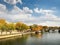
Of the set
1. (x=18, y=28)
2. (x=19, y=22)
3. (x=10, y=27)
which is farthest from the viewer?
(x=19, y=22)

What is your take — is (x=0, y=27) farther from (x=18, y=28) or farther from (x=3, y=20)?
(x=18, y=28)

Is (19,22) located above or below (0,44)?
above

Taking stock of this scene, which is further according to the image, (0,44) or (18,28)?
(18,28)

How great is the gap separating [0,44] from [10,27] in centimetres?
2527

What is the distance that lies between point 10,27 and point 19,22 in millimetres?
24924

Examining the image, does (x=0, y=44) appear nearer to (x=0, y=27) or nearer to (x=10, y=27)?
(x=0, y=27)

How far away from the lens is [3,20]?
5362cm

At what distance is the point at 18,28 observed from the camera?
222 ft

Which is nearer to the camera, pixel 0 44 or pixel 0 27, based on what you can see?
pixel 0 44

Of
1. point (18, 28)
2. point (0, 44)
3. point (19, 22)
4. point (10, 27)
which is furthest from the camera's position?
point (19, 22)

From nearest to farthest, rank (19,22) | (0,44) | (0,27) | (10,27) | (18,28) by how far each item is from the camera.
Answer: (0,44), (0,27), (10,27), (18,28), (19,22)

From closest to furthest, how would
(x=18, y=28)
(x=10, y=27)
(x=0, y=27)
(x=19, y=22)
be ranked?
(x=0, y=27) → (x=10, y=27) → (x=18, y=28) → (x=19, y=22)

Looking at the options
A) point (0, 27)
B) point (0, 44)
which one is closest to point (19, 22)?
point (0, 27)

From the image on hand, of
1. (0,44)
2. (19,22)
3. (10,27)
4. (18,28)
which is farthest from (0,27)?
(19,22)
